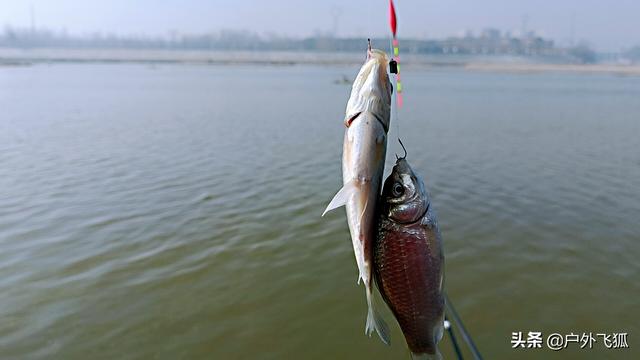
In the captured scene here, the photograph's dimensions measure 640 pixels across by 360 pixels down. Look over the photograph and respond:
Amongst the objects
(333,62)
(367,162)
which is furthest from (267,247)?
(333,62)

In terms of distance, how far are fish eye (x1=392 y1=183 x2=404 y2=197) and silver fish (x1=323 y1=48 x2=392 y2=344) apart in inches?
3.8

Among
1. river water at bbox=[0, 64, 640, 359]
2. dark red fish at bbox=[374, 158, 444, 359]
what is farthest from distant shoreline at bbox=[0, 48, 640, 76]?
dark red fish at bbox=[374, 158, 444, 359]

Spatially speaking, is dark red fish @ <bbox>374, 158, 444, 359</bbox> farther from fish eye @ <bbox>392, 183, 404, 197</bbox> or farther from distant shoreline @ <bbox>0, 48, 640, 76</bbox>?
distant shoreline @ <bbox>0, 48, 640, 76</bbox>

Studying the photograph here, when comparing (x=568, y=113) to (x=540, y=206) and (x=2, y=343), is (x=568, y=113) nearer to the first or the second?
(x=540, y=206)

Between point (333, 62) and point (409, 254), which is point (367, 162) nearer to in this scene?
point (409, 254)

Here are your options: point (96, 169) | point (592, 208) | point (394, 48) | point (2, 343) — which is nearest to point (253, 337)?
point (2, 343)

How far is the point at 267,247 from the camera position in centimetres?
901

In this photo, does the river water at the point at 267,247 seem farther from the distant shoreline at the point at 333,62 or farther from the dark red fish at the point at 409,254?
the distant shoreline at the point at 333,62

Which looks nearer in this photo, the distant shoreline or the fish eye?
the fish eye

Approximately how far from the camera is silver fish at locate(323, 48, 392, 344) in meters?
2.27

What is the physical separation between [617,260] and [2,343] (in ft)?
33.2

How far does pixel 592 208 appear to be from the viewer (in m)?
11.4

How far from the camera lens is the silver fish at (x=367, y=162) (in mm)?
2266

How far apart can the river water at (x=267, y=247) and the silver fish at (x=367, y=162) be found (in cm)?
412
